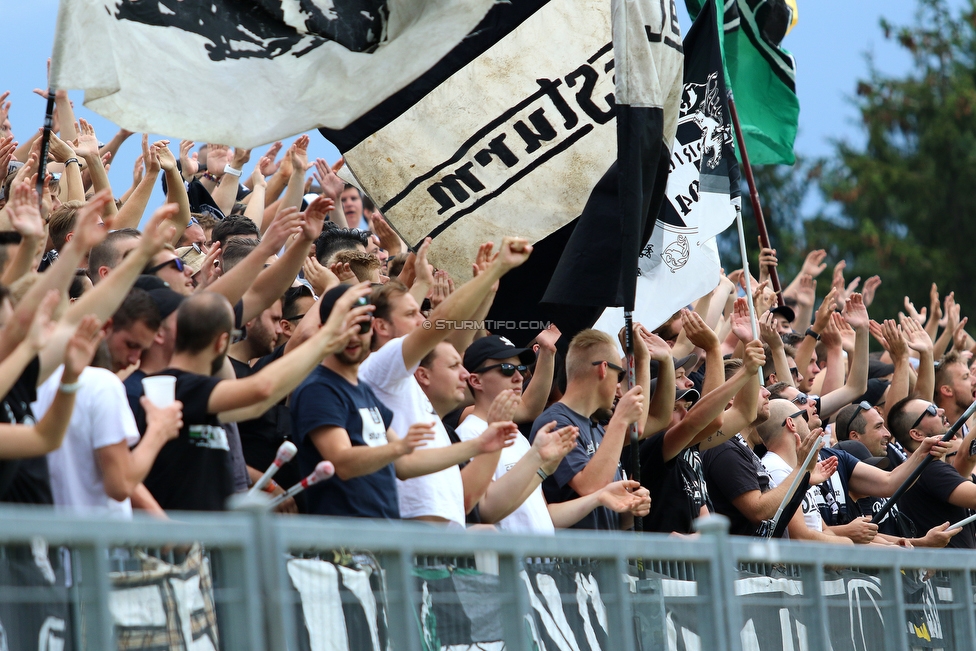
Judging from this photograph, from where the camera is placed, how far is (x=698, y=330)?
7391mm

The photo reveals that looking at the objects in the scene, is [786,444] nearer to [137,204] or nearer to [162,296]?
[137,204]

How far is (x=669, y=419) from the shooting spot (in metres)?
7.26

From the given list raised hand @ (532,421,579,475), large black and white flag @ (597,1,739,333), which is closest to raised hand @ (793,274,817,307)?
large black and white flag @ (597,1,739,333)

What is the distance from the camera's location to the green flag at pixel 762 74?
10.2m

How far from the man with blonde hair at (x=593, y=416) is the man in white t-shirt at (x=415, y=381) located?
82cm

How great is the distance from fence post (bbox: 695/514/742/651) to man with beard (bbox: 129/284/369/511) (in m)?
1.47

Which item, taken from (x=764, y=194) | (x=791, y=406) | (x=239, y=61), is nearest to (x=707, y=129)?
(x=791, y=406)

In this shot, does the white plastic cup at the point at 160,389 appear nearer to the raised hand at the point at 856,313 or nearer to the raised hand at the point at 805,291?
the raised hand at the point at 856,313

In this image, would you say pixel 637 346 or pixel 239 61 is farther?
pixel 637 346

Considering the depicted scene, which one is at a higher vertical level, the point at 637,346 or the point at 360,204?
the point at 360,204

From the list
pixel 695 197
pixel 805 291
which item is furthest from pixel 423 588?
pixel 805 291

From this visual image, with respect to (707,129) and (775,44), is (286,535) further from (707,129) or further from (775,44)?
(775,44)

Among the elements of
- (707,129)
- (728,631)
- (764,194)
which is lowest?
(728,631)

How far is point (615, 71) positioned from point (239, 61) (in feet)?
5.76
